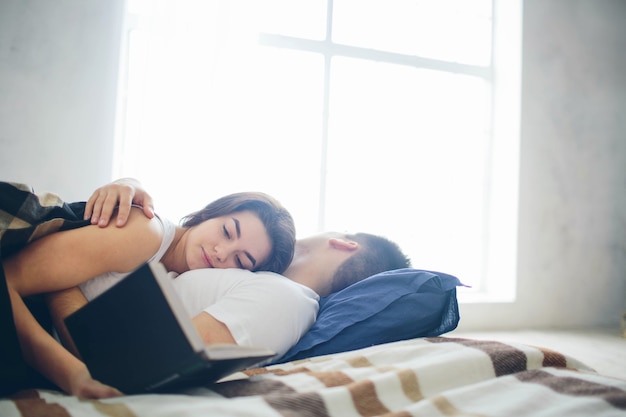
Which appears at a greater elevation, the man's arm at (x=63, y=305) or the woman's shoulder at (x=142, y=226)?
the woman's shoulder at (x=142, y=226)

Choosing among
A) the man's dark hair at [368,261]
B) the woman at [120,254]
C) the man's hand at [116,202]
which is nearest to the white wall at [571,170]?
the man's dark hair at [368,261]

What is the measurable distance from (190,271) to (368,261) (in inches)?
25.2

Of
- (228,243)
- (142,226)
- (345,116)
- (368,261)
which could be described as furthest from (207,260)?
(345,116)

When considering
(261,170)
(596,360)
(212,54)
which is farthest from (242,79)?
(596,360)

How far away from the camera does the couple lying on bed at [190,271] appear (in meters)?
0.87

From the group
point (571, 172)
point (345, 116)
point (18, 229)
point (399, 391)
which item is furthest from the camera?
point (571, 172)

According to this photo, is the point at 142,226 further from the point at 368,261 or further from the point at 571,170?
the point at 571,170

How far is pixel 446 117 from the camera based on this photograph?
3775 millimetres

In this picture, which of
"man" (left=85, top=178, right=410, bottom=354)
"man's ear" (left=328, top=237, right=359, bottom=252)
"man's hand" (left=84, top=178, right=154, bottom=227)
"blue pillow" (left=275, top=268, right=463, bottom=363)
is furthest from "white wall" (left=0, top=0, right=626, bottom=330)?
"man's hand" (left=84, top=178, right=154, bottom=227)

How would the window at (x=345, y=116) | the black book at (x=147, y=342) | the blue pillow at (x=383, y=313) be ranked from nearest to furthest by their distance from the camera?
the black book at (x=147, y=342) < the blue pillow at (x=383, y=313) < the window at (x=345, y=116)

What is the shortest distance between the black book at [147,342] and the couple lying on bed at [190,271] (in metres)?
0.05

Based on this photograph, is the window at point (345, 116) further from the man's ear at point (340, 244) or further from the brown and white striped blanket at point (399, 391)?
the brown and white striped blanket at point (399, 391)

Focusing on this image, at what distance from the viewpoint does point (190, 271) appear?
1194 mm

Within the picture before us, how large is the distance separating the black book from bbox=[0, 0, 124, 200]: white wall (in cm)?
205
